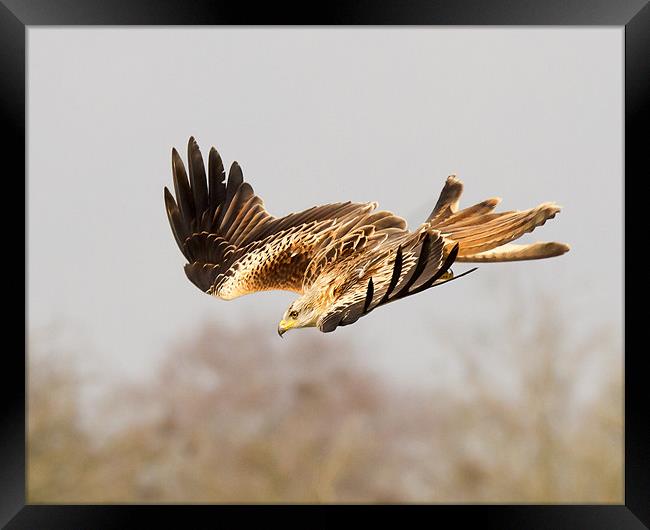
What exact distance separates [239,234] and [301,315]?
43cm

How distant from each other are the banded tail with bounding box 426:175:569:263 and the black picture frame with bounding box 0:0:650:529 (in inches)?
17.8

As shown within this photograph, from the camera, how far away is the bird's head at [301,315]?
2.46m

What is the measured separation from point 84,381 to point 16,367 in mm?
700

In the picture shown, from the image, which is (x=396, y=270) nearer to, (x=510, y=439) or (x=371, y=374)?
(x=371, y=374)

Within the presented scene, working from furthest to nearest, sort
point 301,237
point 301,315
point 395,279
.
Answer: point 301,237 < point 301,315 < point 395,279

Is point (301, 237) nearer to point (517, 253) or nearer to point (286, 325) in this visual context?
point (286, 325)

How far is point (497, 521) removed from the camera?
9.14ft

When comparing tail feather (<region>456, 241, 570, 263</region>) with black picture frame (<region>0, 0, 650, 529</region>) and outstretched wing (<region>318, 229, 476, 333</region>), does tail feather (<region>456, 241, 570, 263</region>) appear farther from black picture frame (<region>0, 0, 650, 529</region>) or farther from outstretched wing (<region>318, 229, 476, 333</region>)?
black picture frame (<region>0, 0, 650, 529</region>)

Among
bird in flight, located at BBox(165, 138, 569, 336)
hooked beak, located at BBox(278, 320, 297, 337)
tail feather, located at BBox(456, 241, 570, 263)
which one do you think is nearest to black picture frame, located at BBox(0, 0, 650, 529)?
tail feather, located at BBox(456, 241, 570, 263)

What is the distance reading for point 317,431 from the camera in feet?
11.3

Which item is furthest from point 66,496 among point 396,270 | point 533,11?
point 533,11

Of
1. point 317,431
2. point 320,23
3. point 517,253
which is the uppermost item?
point 320,23

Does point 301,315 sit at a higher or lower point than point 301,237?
lower

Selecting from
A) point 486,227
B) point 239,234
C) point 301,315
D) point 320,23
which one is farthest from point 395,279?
point 320,23
